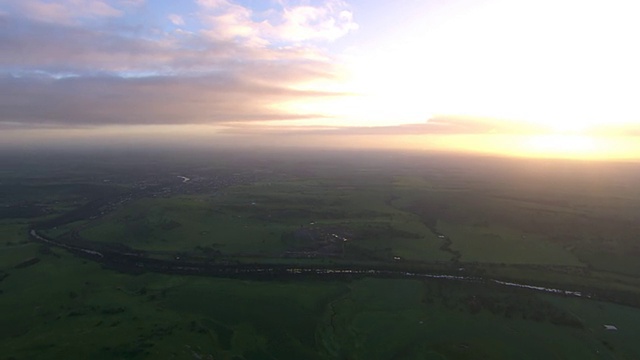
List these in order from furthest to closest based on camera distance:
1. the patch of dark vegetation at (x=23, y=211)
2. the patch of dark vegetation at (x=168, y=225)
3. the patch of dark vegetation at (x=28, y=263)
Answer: the patch of dark vegetation at (x=23, y=211) → the patch of dark vegetation at (x=168, y=225) → the patch of dark vegetation at (x=28, y=263)

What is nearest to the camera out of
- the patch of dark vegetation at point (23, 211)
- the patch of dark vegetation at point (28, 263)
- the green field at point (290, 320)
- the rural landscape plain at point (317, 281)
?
the green field at point (290, 320)

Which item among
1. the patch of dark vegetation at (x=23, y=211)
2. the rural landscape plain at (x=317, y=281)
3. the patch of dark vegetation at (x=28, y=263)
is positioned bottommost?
the rural landscape plain at (x=317, y=281)

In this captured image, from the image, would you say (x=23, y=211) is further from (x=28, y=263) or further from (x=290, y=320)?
(x=290, y=320)

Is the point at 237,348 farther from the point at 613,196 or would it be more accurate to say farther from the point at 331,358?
the point at 613,196

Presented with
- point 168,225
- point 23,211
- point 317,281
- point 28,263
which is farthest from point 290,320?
point 23,211

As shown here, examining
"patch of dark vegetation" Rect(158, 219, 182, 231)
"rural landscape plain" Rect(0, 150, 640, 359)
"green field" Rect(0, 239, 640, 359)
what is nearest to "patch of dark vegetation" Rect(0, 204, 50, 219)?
"rural landscape plain" Rect(0, 150, 640, 359)

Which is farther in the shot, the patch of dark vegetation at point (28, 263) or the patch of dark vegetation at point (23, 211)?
the patch of dark vegetation at point (23, 211)

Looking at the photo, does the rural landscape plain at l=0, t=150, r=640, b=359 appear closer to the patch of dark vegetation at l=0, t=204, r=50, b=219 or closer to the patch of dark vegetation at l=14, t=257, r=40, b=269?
the patch of dark vegetation at l=14, t=257, r=40, b=269

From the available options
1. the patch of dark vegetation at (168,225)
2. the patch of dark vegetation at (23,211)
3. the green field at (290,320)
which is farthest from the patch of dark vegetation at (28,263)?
the patch of dark vegetation at (23,211)

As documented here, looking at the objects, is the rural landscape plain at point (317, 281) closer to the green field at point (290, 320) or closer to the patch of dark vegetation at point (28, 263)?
the green field at point (290, 320)

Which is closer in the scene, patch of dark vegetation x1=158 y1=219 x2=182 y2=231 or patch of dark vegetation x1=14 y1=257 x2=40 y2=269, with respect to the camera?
patch of dark vegetation x1=14 y1=257 x2=40 y2=269

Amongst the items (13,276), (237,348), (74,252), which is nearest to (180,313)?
(237,348)
